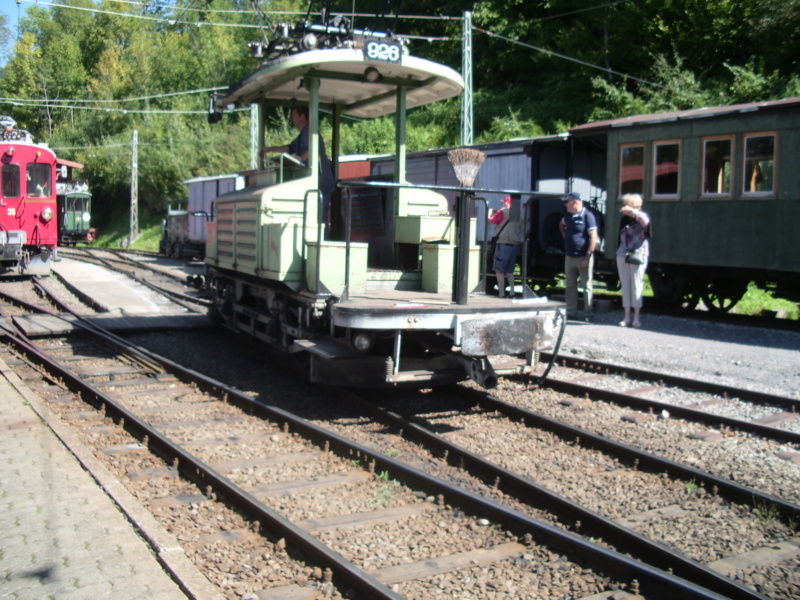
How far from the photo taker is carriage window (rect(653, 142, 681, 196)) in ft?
43.5

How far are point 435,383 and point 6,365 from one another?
17.1 feet

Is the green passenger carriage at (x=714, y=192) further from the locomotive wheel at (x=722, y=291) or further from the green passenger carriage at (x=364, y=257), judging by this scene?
the green passenger carriage at (x=364, y=257)

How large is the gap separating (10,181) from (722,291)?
1550 centimetres

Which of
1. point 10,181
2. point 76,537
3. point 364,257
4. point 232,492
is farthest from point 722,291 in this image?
point 10,181

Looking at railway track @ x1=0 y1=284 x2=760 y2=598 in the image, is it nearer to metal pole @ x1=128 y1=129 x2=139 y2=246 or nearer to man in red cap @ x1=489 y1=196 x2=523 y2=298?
man in red cap @ x1=489 y1=196 x2=523 y2=298

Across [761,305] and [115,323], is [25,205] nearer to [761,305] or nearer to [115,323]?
[115,323]

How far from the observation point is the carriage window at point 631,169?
13844 mm

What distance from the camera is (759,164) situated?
39.5 ft

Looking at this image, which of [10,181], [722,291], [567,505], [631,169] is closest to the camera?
[567,505]

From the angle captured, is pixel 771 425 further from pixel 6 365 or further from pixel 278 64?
pixel 6 365

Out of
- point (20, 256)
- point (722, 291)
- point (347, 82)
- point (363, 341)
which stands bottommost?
point (363, 341)

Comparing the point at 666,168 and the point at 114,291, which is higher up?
the point at 666,168

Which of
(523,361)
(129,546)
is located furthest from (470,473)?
(129,546)

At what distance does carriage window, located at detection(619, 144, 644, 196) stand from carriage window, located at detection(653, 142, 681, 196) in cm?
29
